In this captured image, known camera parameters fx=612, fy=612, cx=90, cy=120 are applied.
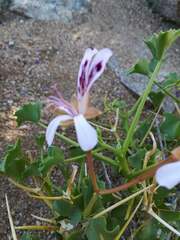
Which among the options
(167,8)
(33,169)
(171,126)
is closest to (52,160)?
(33,169)

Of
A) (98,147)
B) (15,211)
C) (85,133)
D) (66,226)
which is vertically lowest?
(15,211)

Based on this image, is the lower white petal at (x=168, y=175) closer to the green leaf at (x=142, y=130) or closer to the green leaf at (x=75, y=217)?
the green leaf at (x=75, y=217)

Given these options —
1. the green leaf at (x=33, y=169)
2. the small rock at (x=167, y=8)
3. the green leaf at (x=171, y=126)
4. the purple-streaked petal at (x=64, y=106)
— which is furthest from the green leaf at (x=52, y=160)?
the small rock at (x=167, y=8)

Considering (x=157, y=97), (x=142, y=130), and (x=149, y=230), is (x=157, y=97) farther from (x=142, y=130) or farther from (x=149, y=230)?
(x=149, y=230)

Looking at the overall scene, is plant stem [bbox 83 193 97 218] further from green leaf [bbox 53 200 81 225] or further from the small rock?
the small rock

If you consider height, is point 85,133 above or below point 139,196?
above

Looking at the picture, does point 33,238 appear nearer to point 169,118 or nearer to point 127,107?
point 169,118

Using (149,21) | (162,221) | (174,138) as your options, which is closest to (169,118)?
(174,138)
